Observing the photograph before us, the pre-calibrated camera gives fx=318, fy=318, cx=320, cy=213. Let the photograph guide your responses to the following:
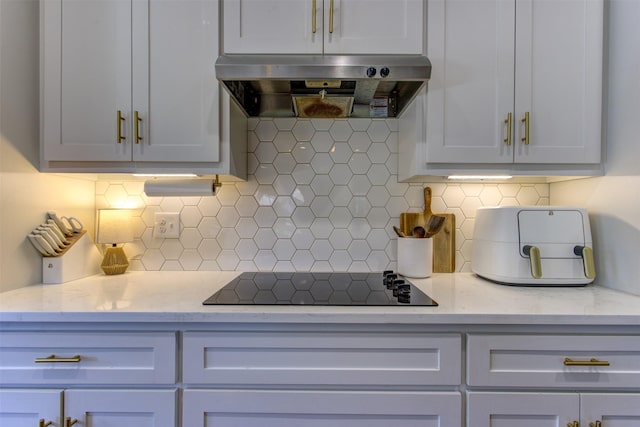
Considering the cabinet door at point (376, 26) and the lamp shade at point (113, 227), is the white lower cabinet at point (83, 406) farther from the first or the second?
the cabinet door at point (376, 26)

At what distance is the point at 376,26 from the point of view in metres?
1.23

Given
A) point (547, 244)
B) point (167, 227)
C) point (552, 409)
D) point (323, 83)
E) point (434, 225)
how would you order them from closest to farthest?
1. point (552, 409)
2. point (323, 83)
3. point (547, 244)
4. point (434, 225)
5. point (167, 227)

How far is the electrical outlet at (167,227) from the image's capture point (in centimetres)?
156

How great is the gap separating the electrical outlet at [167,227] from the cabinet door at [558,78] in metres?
1.53

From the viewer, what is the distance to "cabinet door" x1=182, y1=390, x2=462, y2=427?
93 cm

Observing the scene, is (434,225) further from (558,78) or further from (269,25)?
(269,25)

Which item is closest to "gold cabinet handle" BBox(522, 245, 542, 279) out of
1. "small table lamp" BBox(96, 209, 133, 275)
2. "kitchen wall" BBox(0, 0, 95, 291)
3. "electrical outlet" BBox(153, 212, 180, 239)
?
"electrical outlet" BBox(153, 212, 180, 239)

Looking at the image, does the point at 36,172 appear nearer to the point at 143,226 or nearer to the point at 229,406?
the point at 143,226

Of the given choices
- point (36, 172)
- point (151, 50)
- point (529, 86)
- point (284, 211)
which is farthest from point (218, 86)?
point (529, 86)

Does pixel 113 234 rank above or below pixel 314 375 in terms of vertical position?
above

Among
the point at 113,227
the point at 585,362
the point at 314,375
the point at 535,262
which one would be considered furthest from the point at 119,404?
the point at 535,262

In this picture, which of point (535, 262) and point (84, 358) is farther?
point (535, 262)

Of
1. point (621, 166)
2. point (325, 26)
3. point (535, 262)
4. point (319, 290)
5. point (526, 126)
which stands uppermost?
point (325, 26)

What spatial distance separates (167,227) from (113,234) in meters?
0.22
